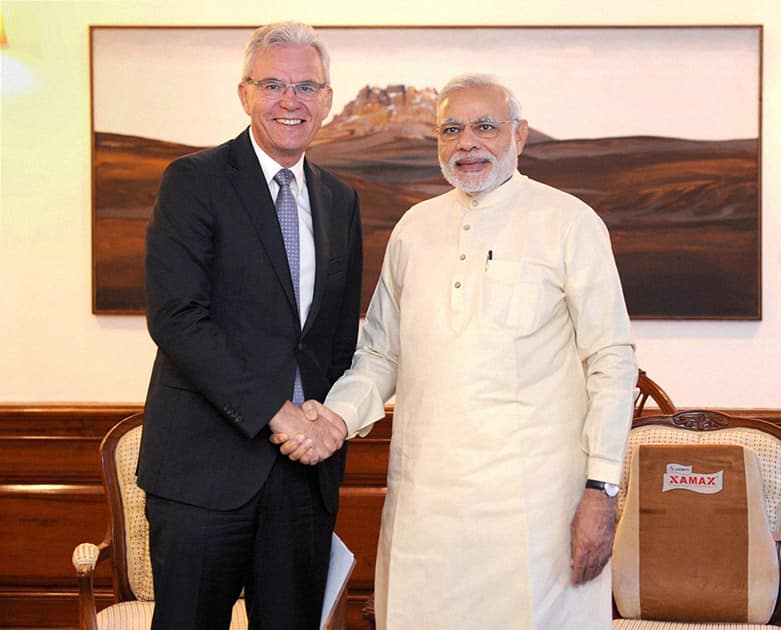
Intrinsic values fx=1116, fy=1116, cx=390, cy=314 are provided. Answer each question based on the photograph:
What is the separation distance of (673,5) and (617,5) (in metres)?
0.21

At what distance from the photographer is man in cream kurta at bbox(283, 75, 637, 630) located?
237 cm

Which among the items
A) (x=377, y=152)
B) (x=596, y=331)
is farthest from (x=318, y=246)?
(x=377, y=152)

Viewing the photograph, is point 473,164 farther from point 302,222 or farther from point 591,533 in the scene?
point 591,533

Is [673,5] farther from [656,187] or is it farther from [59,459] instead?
[59,459]

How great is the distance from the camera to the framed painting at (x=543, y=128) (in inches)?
162

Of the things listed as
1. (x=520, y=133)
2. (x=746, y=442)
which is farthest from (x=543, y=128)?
(x=520, y=133)

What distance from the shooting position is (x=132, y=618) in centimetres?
310

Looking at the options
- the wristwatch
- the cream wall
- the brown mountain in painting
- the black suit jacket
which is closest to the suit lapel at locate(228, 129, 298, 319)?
the black suit jacket

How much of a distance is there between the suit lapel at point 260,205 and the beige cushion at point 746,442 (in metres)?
1.31

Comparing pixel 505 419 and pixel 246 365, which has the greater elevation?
pixel 246 365

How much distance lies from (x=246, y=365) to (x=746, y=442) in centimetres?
160

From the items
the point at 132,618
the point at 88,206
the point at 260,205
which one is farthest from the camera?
the point at 88,206

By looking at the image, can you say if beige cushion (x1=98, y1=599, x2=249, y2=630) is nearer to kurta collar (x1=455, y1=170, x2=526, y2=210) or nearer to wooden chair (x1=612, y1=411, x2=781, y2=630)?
wooden chair (x1=612, y1=411, x2=781, y2=630)

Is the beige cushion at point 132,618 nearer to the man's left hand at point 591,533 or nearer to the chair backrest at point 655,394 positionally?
the man's left hand at point 591,533
